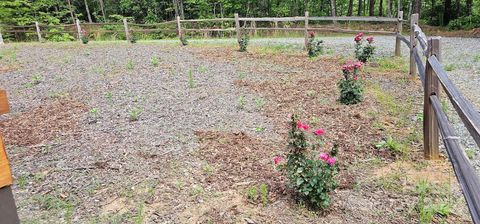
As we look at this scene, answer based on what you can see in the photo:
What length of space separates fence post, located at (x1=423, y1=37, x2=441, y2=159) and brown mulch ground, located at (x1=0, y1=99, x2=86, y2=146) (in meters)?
4.64

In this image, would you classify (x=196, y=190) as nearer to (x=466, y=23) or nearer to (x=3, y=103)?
(x=3, y=103)

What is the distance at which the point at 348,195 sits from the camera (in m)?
3.26

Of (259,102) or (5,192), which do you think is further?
(259,102)

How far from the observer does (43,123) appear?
5.71 metres

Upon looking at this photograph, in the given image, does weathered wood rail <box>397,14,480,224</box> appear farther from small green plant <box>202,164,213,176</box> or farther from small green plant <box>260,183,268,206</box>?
small green plant <box>202,164,213,176</box>

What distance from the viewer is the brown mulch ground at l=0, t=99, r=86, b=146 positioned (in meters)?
5.11

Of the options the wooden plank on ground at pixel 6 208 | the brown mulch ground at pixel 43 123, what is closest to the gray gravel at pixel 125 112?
the brown mulch ground at pixel 43 123

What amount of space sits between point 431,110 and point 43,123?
18.0 ft

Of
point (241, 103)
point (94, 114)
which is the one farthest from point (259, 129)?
point (94, 114)

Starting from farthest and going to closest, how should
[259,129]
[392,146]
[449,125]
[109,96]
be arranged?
[109,96] → [259,129] → [392,146] → [449,125]

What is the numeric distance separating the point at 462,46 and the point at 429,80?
10085 mm

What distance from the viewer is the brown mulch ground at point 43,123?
5.11 metres

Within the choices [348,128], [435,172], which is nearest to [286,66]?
[348,128]

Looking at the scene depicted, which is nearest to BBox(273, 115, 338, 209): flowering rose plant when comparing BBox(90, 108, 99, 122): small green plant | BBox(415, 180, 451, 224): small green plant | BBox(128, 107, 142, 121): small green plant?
BBox(415, 180, 451, 224): small green plant
